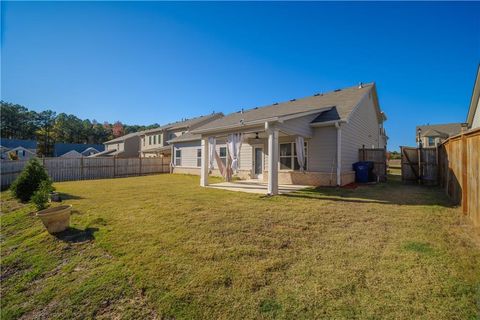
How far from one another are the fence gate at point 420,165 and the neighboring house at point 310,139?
2.43 metres

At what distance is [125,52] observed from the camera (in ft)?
31.8

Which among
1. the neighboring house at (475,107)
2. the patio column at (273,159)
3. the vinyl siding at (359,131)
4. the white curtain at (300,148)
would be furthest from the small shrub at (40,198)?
the neighboring house at (475,107)

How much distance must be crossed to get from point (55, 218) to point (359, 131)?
46.0 ft

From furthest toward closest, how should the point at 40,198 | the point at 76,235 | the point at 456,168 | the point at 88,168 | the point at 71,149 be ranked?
the point at 71,149 < the point at 88,168 < the point at 456,168 < the point at 40,198 < the point at 76,235

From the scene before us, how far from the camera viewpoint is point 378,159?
12109mm

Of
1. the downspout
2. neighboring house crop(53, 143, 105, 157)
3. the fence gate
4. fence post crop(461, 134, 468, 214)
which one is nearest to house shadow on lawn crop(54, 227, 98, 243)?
fence post crop(461, 134, 468, 214)

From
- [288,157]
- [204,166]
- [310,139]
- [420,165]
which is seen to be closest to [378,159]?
[420,165]

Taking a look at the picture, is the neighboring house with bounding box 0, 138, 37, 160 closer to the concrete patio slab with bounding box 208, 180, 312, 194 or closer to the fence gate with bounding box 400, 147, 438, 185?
the concrete patio slab with bounding box 208, 180, 312, 194

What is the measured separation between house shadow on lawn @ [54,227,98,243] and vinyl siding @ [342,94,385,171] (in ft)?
34.2

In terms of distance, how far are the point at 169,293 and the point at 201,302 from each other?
18.1 inches

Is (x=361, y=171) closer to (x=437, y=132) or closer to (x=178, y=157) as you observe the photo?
(x=178, y=157)

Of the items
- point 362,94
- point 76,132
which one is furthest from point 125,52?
point 76,132

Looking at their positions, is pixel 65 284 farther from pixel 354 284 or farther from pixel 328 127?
pixel 328 127

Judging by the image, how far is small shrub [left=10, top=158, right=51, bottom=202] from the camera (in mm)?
8445
